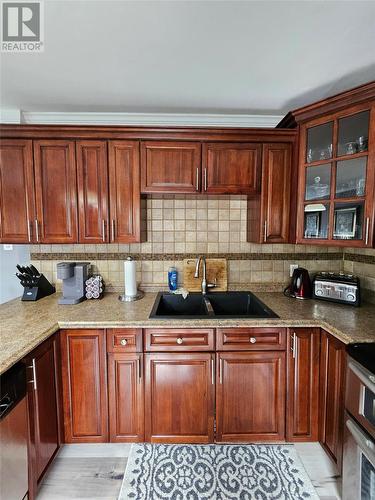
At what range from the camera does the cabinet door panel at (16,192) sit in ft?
6.30

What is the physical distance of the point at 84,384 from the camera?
171 centimetres

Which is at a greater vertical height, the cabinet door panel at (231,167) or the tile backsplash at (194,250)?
the cabinet door panel at (231,167)

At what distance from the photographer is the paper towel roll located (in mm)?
2090

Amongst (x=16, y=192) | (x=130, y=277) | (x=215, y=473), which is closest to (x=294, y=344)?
(x=215, y=473)

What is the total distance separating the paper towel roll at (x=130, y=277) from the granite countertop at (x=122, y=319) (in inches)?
4.7

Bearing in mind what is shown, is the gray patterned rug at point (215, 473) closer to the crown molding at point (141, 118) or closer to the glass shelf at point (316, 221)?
the glass shelf at point (316, 221)

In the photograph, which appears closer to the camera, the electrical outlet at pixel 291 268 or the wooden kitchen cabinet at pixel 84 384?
the wooden kitchen cabinet at pixel 84 384

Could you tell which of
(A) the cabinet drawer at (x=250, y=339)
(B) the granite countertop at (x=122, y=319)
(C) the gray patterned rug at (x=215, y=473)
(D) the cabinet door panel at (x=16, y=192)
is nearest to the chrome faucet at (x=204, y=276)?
(B) the granite countertop at (x=122, y=319)

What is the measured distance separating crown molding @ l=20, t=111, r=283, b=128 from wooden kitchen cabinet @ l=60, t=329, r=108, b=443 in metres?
1.81

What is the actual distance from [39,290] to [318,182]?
2.41 m

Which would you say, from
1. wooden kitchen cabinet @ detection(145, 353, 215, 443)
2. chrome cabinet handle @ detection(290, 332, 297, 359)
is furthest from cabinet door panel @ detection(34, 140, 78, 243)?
chrome cabinet handle @ detection(290, 332, 297, 359)

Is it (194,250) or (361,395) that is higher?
(194,250)

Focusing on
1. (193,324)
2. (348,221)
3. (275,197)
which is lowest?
(193,324)

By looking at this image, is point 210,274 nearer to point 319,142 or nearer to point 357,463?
point 319,142
